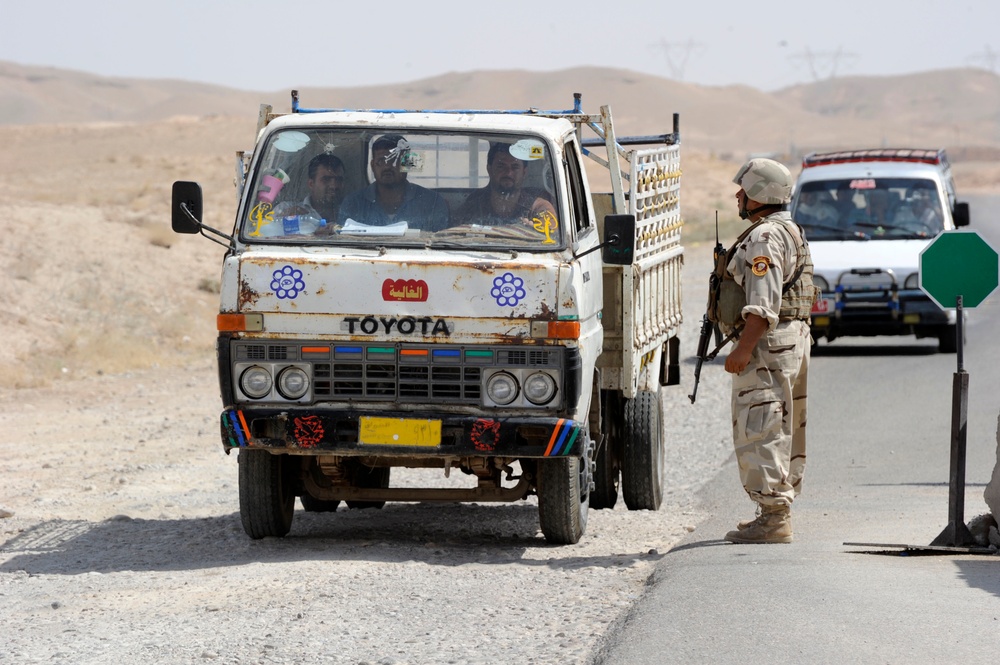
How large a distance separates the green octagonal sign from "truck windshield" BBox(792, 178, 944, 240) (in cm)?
1049

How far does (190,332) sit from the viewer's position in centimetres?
2102

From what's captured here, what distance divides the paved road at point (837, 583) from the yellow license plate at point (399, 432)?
1.28 meters

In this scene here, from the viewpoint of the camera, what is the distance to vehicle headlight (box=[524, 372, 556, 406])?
741cm

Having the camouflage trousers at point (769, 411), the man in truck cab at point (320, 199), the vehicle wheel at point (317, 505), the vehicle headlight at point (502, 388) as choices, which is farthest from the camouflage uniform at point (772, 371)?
the vehicle wheel at point (317, 505)

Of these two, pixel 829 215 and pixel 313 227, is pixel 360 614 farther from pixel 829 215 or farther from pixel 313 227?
pixel 829 215

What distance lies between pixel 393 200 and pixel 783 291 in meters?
2.04

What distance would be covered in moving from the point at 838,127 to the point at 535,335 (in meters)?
174

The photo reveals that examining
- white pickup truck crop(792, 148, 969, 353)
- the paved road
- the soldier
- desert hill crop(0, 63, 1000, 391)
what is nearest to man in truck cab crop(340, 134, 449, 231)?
the soldier

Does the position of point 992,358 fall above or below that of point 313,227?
below

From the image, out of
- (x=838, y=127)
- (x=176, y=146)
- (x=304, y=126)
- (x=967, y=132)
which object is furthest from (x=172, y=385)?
(x=967, y=132)

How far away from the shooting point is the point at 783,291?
746 centimetres

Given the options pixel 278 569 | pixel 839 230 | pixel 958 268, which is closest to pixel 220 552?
pixel 278 569

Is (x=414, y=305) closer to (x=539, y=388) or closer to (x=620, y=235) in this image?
(x=539, y=388)

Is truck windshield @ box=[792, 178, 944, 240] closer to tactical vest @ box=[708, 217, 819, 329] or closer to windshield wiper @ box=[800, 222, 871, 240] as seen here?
windshield wiper @ box=[800, 222, 871, 240]
